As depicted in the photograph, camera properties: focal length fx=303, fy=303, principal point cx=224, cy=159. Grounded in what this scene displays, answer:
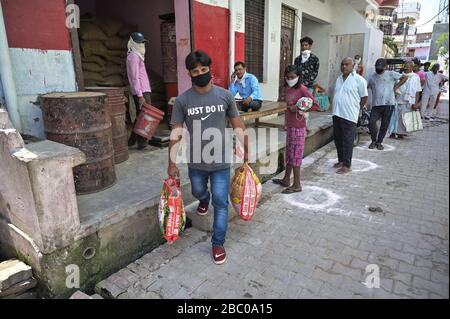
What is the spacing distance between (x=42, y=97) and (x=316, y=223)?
3202 millimetres

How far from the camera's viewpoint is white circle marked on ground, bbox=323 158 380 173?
210 inches

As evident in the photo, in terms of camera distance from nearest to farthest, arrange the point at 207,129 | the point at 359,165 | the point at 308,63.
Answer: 1. the point at 207,129
2. the point at 359,165
3. the point at 308,63

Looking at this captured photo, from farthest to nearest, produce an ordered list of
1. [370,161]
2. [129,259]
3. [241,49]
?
[241,49] < [370,161] < [129,259]

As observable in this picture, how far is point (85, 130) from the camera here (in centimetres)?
310

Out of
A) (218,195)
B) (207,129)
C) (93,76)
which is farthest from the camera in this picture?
(93,76)

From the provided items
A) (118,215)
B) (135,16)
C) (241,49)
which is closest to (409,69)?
(241,49)

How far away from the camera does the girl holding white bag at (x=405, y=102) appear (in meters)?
7.04

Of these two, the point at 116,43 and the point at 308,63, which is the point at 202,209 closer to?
the point at 308,63

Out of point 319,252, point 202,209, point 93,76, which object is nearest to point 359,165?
point 319,252

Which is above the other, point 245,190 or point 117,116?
point 117,116

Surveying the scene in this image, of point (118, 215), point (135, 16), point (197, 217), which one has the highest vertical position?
point (135, 16)

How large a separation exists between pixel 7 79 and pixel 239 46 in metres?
4.46

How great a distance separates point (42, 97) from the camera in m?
3.04
